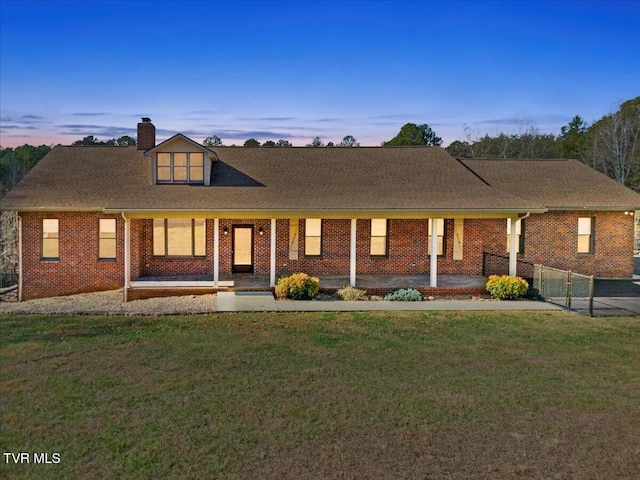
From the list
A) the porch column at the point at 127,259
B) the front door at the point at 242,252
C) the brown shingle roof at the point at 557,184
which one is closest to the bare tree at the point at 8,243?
the porch column at the point at 127,259

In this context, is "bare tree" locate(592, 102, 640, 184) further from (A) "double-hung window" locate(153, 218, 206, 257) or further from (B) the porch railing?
(B) the porch railing

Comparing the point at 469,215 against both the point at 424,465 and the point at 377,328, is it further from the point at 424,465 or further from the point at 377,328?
the point at 424,465

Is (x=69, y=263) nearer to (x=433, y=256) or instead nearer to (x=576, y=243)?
(x=433, y=256)

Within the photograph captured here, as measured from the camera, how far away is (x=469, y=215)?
16859 millimetres

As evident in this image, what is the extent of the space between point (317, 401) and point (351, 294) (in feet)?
27.2

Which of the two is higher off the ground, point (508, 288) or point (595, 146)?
point (595, 146)

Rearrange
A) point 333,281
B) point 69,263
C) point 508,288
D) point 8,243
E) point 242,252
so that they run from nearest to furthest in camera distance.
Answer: point 508,288 < point 69,263 < point 333,281 < point 242,252 < point 8,243

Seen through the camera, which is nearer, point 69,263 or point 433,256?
point 433,256

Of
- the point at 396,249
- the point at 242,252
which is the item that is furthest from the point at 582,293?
the point at 242,252

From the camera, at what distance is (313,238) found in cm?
1909

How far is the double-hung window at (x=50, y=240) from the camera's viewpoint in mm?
17609

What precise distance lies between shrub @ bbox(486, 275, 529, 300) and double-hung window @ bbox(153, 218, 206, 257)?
407 inches

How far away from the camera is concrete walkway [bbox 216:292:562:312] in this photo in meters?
14.4

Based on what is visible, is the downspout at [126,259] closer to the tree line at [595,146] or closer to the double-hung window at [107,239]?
the double-hung window at [107,239]
